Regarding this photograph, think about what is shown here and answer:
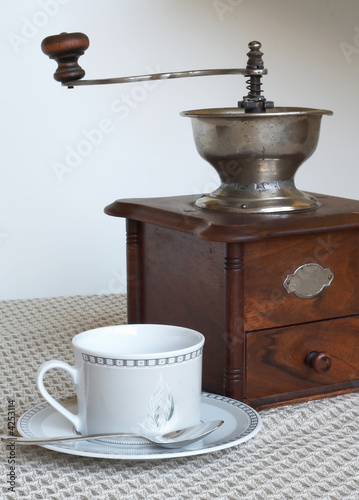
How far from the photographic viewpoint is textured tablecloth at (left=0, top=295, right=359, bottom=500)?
587 mm

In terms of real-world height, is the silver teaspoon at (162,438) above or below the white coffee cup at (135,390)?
below

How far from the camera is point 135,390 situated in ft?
2.05

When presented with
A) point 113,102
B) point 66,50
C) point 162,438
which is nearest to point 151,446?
point 162,438

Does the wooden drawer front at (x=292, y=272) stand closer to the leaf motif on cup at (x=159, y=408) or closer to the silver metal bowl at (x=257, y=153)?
the silver metal bowl at (x=257, y=153)

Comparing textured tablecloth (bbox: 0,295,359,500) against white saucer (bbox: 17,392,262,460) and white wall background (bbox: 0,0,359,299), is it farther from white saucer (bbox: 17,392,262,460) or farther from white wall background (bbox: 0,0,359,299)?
white wall background (bbox: 0,0,359,299)

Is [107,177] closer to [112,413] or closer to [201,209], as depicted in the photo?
[201,209]

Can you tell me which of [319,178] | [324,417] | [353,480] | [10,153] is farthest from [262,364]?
[319,178]

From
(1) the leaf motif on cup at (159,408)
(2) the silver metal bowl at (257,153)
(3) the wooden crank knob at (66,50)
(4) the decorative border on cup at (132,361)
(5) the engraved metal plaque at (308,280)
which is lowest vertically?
(1) the leaf motif on cup at (159,408)

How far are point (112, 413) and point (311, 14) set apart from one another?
1211 mm

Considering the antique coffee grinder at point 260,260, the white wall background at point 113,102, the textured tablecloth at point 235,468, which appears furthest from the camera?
the white wall background at point 113,102

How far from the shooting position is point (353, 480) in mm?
608

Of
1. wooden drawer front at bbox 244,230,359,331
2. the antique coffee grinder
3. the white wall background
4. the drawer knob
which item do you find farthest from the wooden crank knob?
the white wall background

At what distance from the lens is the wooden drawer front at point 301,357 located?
78 cm

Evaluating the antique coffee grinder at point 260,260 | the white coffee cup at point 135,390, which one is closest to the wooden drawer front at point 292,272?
the antique coffee grinder at point 260,260
